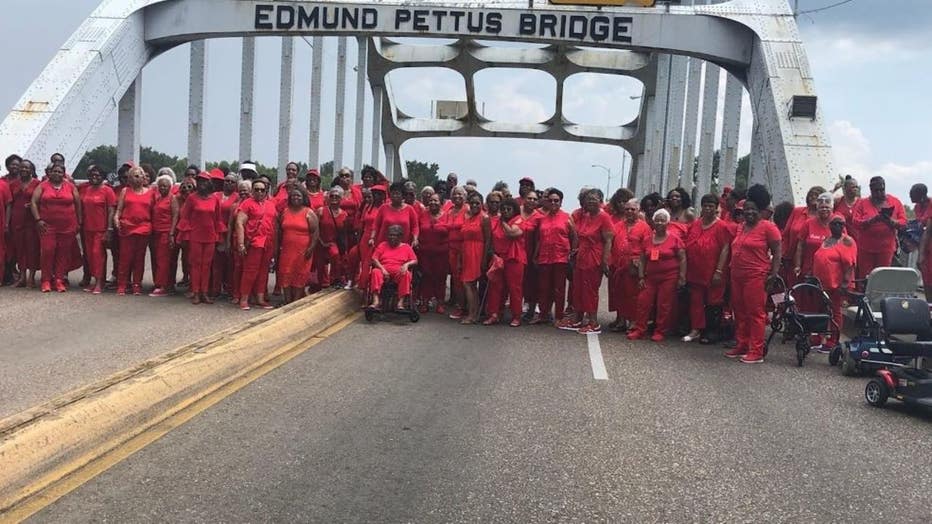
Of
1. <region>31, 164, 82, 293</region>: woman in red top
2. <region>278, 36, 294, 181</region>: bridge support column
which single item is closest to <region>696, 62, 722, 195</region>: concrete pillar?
<region>278, 36, 294, 181</region>: bridge support column

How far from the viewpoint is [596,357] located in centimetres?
884

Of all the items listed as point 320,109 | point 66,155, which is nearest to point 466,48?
point 320,109

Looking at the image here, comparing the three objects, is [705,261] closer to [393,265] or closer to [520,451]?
[393,265]

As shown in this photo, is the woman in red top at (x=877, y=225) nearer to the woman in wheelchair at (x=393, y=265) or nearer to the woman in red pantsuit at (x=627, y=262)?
the woman in red pantsuit at (x=627, y=262)

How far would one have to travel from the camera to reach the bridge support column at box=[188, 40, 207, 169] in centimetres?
2770

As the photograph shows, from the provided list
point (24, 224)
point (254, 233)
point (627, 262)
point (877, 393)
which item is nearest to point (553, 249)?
point (627, 262)

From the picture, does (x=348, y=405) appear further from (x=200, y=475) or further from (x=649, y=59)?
(x=649, y=59)

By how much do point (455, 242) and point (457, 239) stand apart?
0.20ft

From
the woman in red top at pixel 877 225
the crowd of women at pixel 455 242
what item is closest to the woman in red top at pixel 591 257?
the crowd of women at pixel 455 242

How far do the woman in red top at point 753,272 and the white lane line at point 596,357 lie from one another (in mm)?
1445

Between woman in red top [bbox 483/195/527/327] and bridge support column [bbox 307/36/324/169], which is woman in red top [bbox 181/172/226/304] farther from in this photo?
bridge support column [bbox 307/36/324/169]

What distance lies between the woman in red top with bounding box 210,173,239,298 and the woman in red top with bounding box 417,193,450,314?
8.47ft

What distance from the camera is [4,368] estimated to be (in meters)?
6.91

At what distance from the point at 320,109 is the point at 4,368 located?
3161 centimetres
